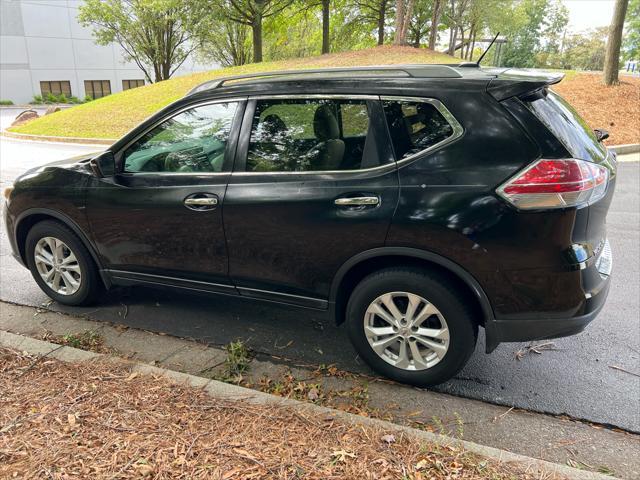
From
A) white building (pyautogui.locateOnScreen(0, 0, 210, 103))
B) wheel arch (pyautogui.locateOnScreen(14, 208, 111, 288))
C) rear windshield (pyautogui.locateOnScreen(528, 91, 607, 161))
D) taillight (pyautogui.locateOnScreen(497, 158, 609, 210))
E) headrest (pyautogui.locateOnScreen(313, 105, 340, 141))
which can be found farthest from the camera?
white building (pyautogui.locateOnScreen(0, 0, 210, 103))

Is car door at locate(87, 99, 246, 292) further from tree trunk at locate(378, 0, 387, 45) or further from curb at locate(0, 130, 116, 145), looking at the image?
tree trunk at locate(378, 0, 387, 45)

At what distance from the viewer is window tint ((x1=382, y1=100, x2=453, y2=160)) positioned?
288cm

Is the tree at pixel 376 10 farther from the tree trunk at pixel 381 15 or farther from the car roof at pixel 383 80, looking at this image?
the car roof at pixel 383 80

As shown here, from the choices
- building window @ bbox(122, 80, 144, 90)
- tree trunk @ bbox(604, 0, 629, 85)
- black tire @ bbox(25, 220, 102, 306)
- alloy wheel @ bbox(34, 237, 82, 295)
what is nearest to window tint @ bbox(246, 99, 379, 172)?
black tire @ bbox(25, 220, 102, 306)

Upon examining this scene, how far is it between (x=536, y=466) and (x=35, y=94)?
50792mm

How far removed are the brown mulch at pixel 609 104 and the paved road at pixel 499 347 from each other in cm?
1013

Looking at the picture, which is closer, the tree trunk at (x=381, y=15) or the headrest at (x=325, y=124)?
the headrest at (x=325, y=124)

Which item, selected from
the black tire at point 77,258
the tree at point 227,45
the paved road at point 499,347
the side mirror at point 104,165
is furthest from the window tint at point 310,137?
the tree at point 227,45

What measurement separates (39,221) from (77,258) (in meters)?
0.50

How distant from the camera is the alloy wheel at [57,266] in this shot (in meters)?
4.22

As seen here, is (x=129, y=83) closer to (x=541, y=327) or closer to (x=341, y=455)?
(x=541, y=327)

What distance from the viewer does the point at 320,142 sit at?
3236mm

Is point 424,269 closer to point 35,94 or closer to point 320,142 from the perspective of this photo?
point 320,142

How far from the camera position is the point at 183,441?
8.14 ft
